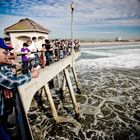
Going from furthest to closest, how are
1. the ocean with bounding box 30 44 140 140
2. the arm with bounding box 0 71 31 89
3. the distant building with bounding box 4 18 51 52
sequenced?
the distant building with bounding box 4 18 51 52, the ocean with bounding box 30 44 140 140, the arm with bounding box 0 71 31 89

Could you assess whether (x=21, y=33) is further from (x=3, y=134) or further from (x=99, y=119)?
(x=3, y=134)

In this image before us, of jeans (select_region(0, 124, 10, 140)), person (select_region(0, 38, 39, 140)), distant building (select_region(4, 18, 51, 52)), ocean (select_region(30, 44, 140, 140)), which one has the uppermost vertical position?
distant building (select_region(4, 18, 51, 52))

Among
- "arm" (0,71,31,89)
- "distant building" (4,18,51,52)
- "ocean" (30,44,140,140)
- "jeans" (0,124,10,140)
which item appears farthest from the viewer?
"distant building" (4,18,51,52)

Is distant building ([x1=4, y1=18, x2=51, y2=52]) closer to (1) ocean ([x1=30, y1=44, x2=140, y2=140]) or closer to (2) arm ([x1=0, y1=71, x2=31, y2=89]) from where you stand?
(1) ocean ([x1=30, y1=44, x2=140, y2=140])

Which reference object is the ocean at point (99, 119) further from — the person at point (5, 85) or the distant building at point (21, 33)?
the distant building at point (21, 33)

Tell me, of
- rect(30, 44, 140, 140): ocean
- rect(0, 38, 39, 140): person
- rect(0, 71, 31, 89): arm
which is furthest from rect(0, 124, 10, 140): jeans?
rect(30, 44, 140, 140): ocean

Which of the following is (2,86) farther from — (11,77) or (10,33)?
(10,33)

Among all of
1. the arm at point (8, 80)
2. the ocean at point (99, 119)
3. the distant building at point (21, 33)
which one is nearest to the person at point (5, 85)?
the arm at point (8, 80)

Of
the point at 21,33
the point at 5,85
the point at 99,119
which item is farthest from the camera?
the point at 21,33

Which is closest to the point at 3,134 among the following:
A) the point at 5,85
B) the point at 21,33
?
the point at 5,85

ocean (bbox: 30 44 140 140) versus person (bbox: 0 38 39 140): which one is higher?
person (bbox: 0 38 39 140)

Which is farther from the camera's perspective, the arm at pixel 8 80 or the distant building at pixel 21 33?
the distant building at pixel 21 33

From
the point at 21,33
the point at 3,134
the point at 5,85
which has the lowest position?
the point at 3,134

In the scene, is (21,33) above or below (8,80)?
above
